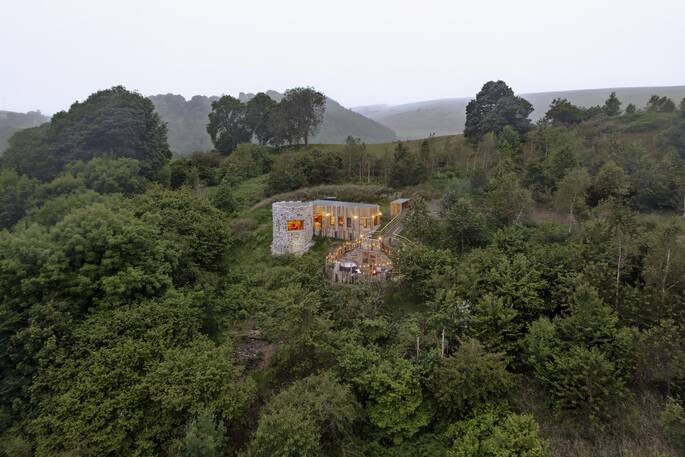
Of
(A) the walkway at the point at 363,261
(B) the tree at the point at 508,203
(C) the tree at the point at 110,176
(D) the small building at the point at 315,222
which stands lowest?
(A) the walkway at the point at 363,261

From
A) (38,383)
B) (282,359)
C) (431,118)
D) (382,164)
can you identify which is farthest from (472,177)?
(431,118)

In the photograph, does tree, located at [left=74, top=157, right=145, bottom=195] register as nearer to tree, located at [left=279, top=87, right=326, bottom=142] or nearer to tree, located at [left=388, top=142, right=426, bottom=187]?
tree, located at [left=279, top=87, right=326, bottom=142]

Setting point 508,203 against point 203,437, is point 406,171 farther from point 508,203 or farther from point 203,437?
point 203,437

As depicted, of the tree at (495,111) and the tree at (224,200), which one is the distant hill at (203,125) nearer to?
the tree at (495,111)

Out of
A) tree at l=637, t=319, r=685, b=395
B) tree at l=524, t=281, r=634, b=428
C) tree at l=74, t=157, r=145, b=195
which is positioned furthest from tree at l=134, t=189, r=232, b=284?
tree at l=637, t=319, r=685, b=395

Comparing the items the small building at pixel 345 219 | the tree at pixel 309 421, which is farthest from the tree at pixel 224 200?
the tree at pixel 309 421
